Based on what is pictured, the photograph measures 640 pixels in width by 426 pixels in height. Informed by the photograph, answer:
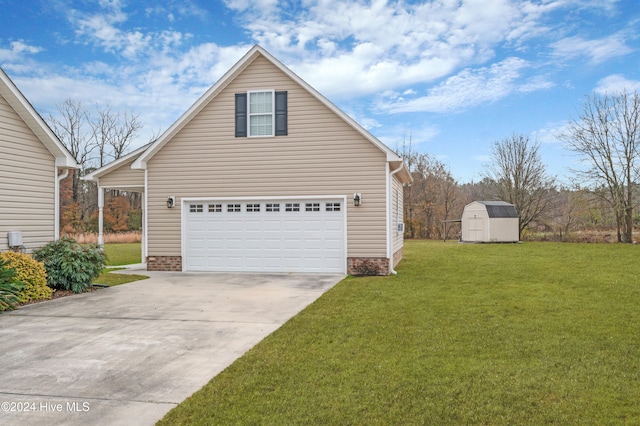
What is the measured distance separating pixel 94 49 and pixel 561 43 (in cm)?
1954

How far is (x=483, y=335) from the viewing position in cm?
618

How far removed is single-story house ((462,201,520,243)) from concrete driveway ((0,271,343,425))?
19.2 metres

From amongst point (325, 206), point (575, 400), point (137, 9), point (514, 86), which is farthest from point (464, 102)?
point (575, 400)

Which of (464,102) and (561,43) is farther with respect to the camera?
(464,102)

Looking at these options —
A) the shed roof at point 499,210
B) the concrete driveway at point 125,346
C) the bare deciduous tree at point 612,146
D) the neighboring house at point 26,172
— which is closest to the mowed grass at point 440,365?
the concrete driveway at point 125,346

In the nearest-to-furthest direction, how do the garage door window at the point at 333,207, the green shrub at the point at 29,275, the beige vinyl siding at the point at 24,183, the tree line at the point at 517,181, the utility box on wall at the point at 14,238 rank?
the green shrub at the point at 29,275 → the utility box on wall at the point at 14,238 → the beige vinyl siding at the point at 24,183 → the garage door window at the point at 333,207 → the tree line at the point at 517,181

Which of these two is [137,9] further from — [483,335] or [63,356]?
[483,335]

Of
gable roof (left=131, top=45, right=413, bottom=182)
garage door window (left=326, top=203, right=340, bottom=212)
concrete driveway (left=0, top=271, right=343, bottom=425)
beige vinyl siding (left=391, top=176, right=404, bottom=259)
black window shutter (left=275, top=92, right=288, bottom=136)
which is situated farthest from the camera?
beige vinyl siding (left=391, top=176, right=404, bottom=259)

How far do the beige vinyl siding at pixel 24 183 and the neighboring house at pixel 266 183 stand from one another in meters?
2.80

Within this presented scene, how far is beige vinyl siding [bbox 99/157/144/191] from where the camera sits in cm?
1450

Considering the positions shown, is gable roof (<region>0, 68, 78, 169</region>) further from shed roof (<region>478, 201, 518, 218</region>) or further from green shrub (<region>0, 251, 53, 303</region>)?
shed roof (<region>478, 201, 518, 218</region>)

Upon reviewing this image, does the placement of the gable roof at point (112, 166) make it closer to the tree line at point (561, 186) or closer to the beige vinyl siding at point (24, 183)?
the beige vinyl siding at point (24, 183)

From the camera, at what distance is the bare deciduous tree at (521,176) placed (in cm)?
3266

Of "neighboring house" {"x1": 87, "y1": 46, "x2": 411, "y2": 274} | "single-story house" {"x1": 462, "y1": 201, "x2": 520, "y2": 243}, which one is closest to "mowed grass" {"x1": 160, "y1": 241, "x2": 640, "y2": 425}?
"neighboring house" {"x1": 87, "y1": 46, "x2": 411, "y2": 274}
